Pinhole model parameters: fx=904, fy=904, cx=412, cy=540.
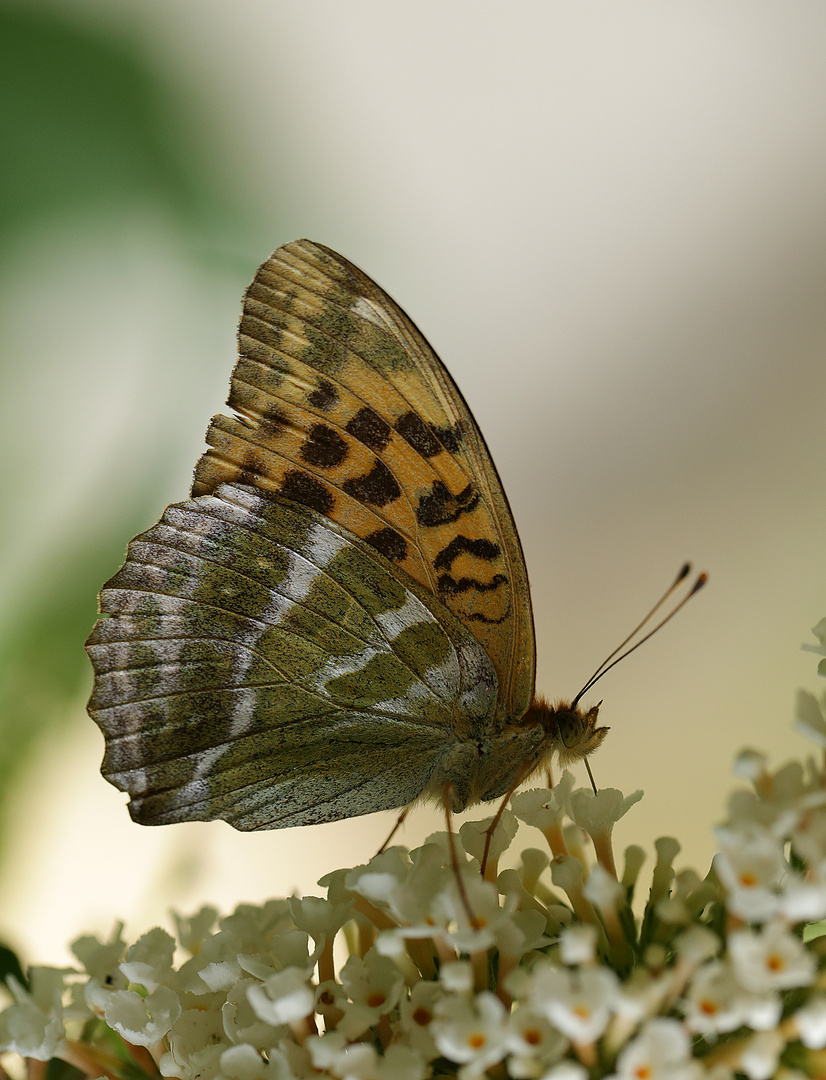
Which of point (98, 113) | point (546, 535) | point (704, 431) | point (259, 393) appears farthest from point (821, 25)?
point (259, 393)

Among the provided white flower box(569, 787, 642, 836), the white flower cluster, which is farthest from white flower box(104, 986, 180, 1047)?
white flower box(569, 787, 642, 836)

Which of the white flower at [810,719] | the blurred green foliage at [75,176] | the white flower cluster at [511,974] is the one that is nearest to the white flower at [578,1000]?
the white flower cluster at [511,974]

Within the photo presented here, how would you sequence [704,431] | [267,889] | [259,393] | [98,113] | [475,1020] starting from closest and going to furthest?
1. [475,1020]
2. [259,393]
3. [98,113]
4. [267,889]
5. [704,431]

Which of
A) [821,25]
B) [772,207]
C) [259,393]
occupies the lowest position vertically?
[259,393]

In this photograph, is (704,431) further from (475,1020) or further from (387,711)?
(475,1020)

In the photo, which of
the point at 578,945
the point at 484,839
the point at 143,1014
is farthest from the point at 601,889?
the point at 143,1014

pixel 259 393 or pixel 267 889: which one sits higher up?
pixel 259 393

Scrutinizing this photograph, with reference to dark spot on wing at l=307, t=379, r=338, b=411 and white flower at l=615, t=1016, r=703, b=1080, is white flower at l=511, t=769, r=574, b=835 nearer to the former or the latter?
white flower at l=615, t=1016, r=703, b=1080
